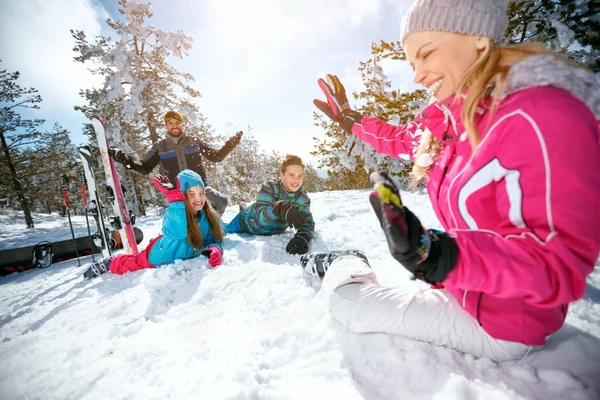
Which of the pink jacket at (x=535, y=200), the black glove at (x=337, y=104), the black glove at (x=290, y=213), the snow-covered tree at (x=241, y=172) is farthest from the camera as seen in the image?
the snow-covered tree at (x=241, y=172)

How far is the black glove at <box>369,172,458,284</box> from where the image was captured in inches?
31.6

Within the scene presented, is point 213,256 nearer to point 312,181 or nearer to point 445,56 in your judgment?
point 445,56

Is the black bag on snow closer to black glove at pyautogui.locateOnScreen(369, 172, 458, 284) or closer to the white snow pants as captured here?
the white snow pants

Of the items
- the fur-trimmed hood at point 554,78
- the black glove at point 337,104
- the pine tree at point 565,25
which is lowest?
the fur-trimmed hood at point 554,78

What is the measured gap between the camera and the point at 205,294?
2.22 meters

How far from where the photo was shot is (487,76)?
3.43ft

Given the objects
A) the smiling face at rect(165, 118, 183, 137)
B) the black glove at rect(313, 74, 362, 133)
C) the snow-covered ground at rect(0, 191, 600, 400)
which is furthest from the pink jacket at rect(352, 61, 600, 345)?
the smiling face at rect(165, 118, 183, 137)

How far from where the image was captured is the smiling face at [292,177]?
4020 mm

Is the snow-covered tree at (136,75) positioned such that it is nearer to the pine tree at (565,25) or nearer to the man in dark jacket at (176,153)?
the man in dark jacket at (176,153)

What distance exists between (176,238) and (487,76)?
3368 millimetres

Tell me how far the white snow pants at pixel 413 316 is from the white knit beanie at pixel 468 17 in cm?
133

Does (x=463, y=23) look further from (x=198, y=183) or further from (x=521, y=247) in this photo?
(x=198, y=183)

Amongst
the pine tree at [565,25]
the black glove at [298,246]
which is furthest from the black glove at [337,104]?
the pine tree at [565,25]

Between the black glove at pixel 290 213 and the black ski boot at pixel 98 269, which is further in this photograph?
the black glove at pixel 290 213
